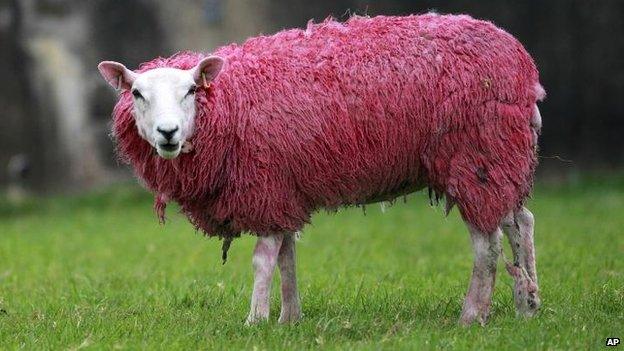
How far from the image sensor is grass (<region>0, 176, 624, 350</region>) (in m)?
6.17

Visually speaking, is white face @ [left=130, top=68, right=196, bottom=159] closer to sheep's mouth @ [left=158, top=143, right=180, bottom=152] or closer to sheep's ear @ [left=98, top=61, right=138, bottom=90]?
sheep's mouth @ [left=158, top=143, right=180, bottom=152]

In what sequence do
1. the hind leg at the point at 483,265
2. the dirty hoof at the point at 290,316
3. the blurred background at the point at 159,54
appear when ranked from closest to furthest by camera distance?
the hind leg at the point at 483,265 → the dirty hoof at the point at 290,316 → the blurred background at the point at 159,54

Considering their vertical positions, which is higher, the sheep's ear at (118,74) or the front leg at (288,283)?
the sheep's ear at (118,74)

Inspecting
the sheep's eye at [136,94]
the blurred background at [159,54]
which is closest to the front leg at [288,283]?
the sheep's eye at [136,94]


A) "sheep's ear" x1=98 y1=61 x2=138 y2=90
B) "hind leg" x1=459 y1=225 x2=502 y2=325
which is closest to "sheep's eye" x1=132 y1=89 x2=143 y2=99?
"sheep's ear" x1=98 y1=61 x2=138 y2=90

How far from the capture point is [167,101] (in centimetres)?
640

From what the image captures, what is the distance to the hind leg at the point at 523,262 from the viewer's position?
6848mm

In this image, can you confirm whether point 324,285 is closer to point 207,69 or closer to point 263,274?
point 263,274

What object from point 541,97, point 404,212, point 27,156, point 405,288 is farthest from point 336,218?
point 541,97

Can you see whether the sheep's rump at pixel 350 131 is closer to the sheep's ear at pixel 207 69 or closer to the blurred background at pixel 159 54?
the sheep's ear at pixel 207 69

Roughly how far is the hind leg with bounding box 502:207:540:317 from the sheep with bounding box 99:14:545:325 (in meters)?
0.01

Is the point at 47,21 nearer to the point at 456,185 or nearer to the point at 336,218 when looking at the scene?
Answer: the point at 336,218

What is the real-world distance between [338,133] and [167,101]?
3.33 ft

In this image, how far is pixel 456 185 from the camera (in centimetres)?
673
